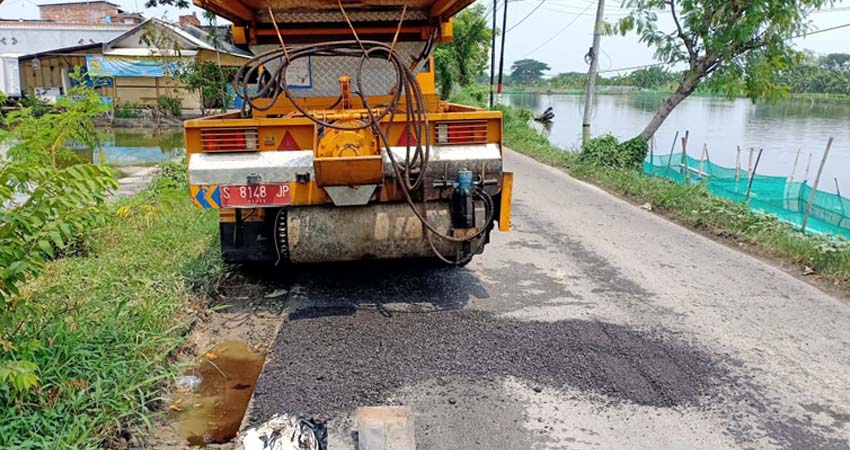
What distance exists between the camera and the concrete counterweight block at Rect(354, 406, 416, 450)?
263 centimetres

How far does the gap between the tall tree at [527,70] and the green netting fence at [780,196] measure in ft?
382

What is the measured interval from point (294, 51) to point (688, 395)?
348 centimetres

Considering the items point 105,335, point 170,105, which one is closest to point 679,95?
point 105,335

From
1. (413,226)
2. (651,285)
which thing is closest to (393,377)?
(413,226)

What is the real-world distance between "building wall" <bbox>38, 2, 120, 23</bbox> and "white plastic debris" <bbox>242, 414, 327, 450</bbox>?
5577 cm

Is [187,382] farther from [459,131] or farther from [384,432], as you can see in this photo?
[459,131]

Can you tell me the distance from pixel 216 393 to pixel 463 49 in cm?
3527

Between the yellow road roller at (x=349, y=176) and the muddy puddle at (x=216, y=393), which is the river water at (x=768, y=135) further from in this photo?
the muddy puddle at (x=216, y=393)

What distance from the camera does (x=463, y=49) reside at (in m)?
37.2

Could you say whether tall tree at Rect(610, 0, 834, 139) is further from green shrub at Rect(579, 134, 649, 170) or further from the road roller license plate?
the road roller license plate

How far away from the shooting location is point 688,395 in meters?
3.67

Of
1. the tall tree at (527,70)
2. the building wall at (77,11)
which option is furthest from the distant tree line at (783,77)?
the building wall at (77,11)

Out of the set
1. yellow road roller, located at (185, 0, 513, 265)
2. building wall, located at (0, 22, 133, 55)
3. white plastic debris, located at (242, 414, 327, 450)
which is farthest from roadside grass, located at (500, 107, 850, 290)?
building wall, located at (0, 22, 133, 55)

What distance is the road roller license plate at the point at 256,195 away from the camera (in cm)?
461
